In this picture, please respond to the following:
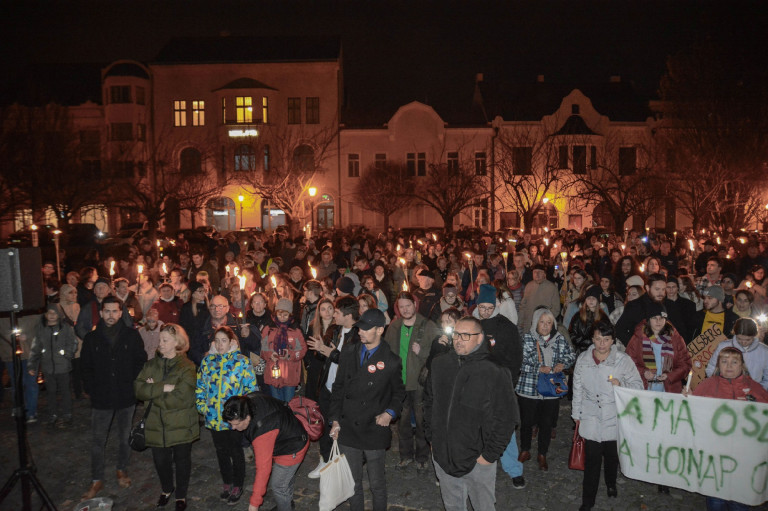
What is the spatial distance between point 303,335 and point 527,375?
2.80m

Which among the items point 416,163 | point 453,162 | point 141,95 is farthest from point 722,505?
point 141,95

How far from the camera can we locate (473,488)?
4566 millimetres

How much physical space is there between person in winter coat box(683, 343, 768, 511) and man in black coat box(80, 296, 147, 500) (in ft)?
18.9

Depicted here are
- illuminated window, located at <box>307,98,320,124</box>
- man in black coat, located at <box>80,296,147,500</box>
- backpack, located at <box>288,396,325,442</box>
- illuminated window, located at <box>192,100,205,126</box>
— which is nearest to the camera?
backpack, located at <box>288,396,325,442</box>

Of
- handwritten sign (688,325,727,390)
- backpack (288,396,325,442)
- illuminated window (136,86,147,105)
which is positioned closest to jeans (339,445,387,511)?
backpack (288,396,325,442)

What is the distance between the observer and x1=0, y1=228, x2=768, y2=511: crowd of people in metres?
4.62

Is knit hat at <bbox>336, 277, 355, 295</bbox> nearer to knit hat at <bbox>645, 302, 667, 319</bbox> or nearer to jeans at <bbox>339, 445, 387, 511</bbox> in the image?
jeans at <bbox>339, 445, 387, 511</bbox>

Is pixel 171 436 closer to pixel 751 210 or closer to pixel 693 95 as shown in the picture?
pixel 751 210

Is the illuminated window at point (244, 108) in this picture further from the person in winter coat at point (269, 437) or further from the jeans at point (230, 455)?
the person in winter coat at point (269, 437)

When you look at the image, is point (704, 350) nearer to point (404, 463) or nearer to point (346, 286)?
point (404, 463)

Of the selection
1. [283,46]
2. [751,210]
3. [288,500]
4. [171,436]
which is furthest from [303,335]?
[283,46]

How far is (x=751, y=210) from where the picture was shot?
86.2 feet

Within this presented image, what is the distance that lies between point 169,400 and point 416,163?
39.2 metres

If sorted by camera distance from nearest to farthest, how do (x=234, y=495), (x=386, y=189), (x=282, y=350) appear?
1. (x=234, y=495)
2. (x=282, y=350)
3. (x=386, y=189)
